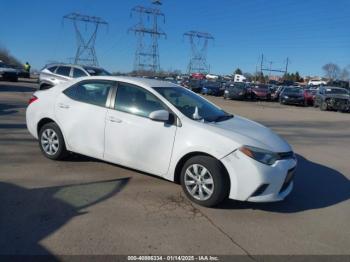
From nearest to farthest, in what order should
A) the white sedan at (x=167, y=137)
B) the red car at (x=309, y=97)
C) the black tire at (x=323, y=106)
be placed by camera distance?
the white sedan at (x=167, y=137), the black tire at (x=323, y=106), the red car at (x=309, y=97)

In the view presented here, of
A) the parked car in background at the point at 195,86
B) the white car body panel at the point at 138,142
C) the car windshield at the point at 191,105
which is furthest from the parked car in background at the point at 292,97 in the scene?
the white car body panel at the point at 138,142

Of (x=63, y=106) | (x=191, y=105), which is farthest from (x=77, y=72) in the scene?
(x=191, y=105)

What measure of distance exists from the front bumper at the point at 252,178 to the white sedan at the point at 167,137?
0.04 ft

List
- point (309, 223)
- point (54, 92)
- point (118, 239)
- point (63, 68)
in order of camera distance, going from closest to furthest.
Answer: point (118, 239) → point (309, 223) → point (54, 92) → point (63, 68)

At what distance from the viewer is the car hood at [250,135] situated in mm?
5223

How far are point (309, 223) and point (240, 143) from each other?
4.27 ft

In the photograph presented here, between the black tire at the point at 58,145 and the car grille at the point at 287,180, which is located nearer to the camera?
the car grille at the point at 287,180

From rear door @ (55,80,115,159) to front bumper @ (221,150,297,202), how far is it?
215 centimetres

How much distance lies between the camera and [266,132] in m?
5.87

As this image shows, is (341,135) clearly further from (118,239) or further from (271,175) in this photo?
(118,239)

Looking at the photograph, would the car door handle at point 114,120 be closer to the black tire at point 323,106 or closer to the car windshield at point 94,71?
the car windshield at point 94,71

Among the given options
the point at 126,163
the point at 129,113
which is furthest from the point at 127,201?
the point at 129,113

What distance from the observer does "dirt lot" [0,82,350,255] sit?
413cm

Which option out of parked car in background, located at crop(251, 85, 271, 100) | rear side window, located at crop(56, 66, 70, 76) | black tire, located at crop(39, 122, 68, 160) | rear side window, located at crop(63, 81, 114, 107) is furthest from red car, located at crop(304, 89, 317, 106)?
black tire, located at crop(39, 122, 68, 160)
